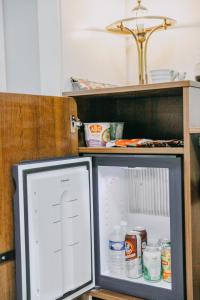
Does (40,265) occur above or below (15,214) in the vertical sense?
below

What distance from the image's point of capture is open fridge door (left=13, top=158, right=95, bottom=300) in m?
1.23

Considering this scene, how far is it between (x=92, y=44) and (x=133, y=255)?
105cm

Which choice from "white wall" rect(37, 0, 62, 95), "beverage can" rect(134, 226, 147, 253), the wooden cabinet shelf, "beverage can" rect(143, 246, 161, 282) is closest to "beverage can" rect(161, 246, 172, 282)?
"beverage can" rect(143, 246, 161, 282)

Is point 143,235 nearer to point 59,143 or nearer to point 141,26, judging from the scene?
point 59,143

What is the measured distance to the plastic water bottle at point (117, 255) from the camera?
1609 mm

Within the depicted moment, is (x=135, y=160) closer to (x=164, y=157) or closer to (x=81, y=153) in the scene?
(x=164, y=157)

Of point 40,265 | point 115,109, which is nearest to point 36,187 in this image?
point 40,265

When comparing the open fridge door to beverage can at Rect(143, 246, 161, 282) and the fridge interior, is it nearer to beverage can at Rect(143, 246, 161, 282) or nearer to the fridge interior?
the fridge interior

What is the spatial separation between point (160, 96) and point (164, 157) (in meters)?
0.48

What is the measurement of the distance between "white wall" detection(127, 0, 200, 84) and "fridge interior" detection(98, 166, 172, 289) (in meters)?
0.62

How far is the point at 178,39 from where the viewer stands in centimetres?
203

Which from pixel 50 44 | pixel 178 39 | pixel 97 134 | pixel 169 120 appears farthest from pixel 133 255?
pixel 178 39

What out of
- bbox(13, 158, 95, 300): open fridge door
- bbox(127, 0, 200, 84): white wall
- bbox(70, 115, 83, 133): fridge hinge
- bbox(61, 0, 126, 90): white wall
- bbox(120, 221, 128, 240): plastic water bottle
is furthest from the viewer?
bbox(127, 0, 200, 84): white wall

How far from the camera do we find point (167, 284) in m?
1.48
